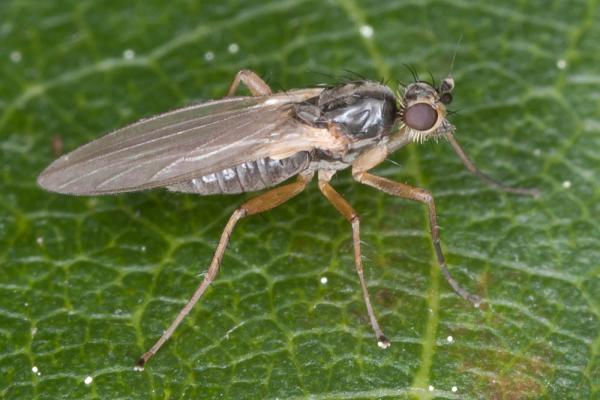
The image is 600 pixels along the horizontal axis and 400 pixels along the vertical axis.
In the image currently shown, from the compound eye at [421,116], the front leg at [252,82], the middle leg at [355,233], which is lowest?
the middle leg at [355,233]

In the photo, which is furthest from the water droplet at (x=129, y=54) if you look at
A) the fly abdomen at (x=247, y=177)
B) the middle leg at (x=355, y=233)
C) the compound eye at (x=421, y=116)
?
the compound eye at (x=421, y=116)

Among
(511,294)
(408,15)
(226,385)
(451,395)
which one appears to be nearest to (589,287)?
(511,294)

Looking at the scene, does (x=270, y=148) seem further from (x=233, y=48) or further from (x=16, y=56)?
(x=16, y=56)

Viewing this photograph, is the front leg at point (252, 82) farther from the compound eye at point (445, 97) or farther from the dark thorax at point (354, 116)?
the compound eye at point (445, 97)

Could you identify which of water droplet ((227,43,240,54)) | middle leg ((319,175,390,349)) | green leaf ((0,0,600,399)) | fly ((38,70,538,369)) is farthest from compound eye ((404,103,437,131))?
water droplet ((227,43,240,54))

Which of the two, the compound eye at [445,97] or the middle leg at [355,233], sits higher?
the compound eye at [445,97]
